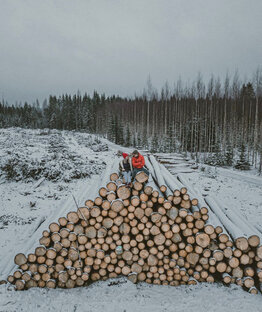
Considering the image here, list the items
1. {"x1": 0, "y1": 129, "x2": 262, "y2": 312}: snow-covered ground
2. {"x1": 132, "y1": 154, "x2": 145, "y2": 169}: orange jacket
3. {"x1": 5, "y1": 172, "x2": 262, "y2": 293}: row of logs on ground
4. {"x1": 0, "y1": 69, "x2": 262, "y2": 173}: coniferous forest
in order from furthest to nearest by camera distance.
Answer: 1. {"x1": 0, "y1": 69, "x2": 262, "y2": 173}: coniferous forest
2. {"x1": 132, "y1": 154, "x2": 145, "y2": 169}: orange jacket
3. {"x1": 5, "y1": 172, "x2": 262, "y2": 293}: row of logs on ground
4. {"x1": 0, "y1": 129, "x2": 262, "y2": 312}: snow-covered ground

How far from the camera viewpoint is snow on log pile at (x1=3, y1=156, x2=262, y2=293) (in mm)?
4125

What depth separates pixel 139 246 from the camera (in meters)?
4.35

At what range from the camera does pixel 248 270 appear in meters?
4.07

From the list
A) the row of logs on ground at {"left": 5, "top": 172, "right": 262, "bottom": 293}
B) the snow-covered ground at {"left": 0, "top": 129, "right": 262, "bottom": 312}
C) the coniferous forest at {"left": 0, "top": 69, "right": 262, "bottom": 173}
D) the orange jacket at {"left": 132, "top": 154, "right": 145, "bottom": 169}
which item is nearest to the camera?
the snow-covered ground at {"left": 0, "top": 129, "right": 262, "bottom": 312}

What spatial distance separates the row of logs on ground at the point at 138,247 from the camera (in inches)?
162

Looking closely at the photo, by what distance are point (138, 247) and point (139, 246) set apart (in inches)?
2.0

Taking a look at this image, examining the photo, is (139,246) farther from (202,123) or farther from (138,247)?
(202,123)

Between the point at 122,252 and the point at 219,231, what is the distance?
218cm

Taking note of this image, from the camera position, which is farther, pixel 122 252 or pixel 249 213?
pixel 249 213

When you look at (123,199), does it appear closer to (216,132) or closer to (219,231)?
(219,231)

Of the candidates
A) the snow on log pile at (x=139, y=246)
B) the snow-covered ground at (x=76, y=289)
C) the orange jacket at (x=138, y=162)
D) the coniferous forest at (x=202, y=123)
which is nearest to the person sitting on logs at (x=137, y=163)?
the orange jacket at (x=138, y=162)

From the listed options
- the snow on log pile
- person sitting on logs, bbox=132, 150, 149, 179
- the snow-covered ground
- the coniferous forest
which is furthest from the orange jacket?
the coniferous forest

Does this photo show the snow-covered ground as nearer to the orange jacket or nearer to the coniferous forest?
the orange jacket

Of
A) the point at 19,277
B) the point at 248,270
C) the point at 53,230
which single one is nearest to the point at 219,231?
the point at 248,270
